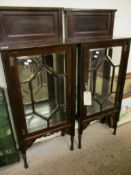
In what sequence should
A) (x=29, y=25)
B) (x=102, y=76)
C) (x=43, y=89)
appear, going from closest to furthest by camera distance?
1. (x=29, y=25)
2. (x=43, y=89)
3. (x=102, y=76)

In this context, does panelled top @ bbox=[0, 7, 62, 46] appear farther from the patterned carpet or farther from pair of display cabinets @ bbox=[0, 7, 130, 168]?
the patterned carpet

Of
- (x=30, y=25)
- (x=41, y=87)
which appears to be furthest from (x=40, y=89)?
(x=30, y=25)

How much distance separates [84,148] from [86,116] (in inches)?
17.5

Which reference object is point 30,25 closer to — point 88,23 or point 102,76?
point 88,23

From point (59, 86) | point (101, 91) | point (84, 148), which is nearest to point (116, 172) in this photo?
point (84, 148)

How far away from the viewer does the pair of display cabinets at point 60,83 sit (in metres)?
1.17

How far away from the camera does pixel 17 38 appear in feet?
4.15

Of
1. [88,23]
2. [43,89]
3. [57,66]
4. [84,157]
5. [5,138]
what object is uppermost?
[88,23]

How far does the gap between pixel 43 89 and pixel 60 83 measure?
166mm

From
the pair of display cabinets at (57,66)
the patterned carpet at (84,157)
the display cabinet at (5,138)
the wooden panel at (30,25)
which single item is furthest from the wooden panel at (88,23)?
the patterned carpet at (84,157)

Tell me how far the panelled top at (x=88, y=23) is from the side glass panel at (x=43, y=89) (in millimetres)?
372

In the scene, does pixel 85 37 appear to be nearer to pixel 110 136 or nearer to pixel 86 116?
pixel 86 116

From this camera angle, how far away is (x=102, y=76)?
161cm

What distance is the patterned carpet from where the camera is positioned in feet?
4.99
